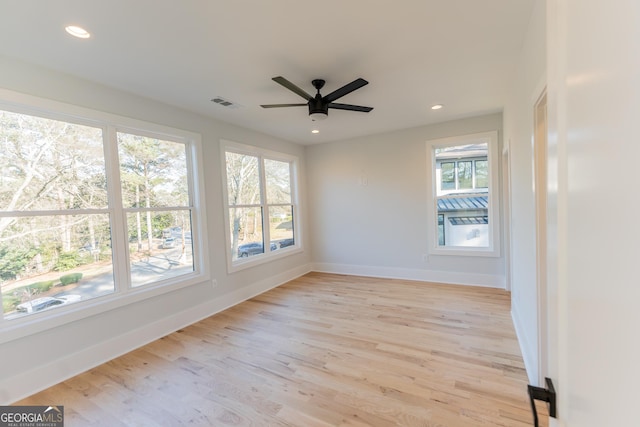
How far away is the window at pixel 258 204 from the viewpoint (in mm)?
4191

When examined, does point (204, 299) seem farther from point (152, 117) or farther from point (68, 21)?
point (68, 21)

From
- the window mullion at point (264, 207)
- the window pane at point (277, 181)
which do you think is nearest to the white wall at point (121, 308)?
the window mullion at point (264, 207)

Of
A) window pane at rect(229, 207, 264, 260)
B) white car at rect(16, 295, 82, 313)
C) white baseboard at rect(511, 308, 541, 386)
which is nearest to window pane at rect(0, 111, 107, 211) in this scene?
white car at rect(16, 295, 82, 313)

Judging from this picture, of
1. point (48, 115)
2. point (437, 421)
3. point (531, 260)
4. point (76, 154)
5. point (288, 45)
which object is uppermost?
point (288, 45)

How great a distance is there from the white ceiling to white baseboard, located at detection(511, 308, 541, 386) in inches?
95.8

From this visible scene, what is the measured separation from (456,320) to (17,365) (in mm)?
4103

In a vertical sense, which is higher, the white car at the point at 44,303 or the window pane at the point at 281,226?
the window pane at the point at 281,226

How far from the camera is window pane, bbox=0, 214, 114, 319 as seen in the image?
7.27ft

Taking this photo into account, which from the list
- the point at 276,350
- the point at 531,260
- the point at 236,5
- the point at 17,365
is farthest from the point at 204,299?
the point at 531,260

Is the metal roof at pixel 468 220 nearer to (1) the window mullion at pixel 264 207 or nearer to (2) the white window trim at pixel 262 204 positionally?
(2) the white window trim at pixel 262 204

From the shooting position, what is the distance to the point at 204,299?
3.65 meters

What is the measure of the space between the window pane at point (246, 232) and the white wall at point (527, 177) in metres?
3.55

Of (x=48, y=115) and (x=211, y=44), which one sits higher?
(x=211, y=44)

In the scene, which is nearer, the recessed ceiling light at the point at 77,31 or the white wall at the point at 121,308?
the recessed ceiling light at the point at 77,31
